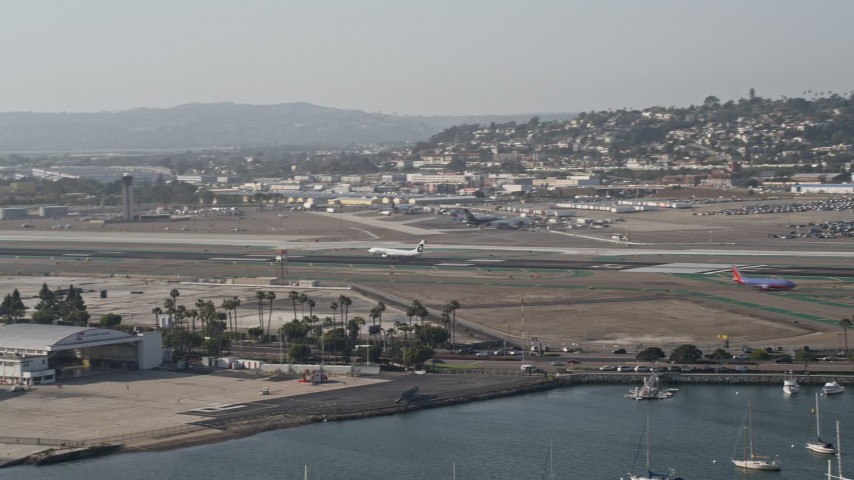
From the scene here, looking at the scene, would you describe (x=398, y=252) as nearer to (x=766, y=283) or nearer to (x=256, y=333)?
(x=766, y=283)

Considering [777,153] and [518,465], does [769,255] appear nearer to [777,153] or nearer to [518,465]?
[518,465]

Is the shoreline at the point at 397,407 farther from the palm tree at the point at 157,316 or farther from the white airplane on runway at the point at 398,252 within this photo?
the white airplane on runway at the point at 398,252

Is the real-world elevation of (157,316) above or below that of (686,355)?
above

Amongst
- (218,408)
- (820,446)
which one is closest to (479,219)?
(218,408)

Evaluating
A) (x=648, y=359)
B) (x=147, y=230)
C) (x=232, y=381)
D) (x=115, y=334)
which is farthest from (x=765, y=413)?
(x=147, y=230)

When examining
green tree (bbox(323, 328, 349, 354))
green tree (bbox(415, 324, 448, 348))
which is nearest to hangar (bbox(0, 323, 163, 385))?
green tree (bbox(323, 328, 349, 354))

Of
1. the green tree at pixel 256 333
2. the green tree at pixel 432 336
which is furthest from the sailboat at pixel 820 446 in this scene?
the green tree at pixel 256 333
